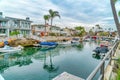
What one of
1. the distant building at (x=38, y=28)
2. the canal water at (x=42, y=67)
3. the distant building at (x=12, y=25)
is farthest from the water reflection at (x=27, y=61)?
the distant building at (x=38, y=28)

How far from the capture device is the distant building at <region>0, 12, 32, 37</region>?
2280 inches

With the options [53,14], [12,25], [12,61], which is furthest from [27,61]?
[53,14]

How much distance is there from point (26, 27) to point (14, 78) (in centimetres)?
5257

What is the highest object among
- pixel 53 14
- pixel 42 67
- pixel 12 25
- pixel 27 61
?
pixel 53 14

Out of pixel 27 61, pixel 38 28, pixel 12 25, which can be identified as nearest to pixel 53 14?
pixel 38 28

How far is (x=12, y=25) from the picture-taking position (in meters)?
62.8

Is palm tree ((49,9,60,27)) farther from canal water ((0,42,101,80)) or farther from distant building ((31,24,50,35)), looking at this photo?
canal water ((0,42,101,80))

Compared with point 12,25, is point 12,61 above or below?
below

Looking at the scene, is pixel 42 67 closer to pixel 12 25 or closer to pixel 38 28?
pixel 12 25

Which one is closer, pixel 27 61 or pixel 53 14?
pixel 27 61

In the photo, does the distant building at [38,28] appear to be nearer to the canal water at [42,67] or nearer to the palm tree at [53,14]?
the palm tree at [53,14]

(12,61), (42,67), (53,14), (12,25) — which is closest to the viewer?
(42,67)

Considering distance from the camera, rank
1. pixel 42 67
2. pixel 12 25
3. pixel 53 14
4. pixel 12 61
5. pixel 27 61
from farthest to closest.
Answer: pixel 53 14
pixel 12 25
pixel 27 61
pixel 12 61
pixel 42 67

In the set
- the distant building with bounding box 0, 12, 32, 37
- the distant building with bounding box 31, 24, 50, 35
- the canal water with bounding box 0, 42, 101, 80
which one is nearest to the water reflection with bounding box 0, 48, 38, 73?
the canal water with bounding box 0, 42, 101, 80
